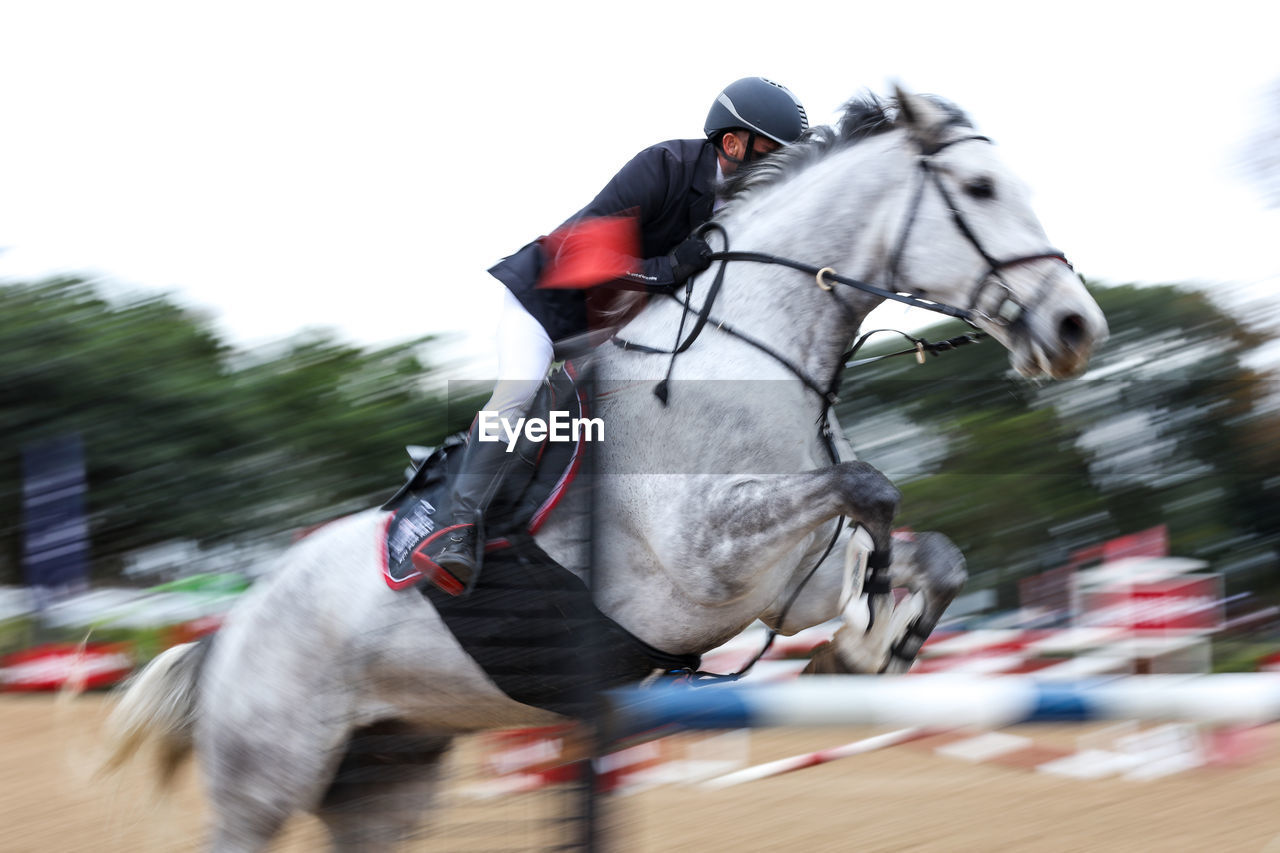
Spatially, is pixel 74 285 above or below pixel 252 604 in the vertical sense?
below

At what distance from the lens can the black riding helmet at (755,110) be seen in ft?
8.54

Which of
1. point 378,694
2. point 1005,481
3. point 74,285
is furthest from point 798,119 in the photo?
point 74,285

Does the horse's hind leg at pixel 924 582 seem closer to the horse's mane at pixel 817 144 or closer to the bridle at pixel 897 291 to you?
the bridle at pixel 897 291

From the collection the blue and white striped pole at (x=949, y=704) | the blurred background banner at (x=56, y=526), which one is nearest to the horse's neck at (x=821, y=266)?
the blue and white striped pole at (x=949, y=704)

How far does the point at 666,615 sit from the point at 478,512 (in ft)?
1.39

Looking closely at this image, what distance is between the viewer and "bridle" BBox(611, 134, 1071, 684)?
90.3 inches

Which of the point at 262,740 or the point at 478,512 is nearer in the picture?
the point at 478,512

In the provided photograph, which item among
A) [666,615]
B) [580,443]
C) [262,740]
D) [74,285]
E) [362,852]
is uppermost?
[580,443]

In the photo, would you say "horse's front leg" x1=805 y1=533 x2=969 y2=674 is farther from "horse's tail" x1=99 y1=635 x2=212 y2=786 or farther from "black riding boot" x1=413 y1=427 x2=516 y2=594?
"horse's tail" x1=99 y1=635 x2=212 y2=786

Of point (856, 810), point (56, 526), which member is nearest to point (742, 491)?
point (856, 810)

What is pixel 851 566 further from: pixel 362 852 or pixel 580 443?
pixel 362 852

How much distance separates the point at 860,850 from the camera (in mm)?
3561

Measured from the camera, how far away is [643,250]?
2637 millimetres

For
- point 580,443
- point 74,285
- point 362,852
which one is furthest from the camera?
point 74,285
